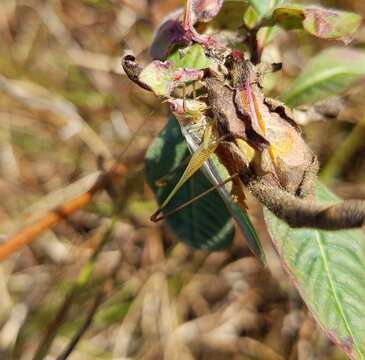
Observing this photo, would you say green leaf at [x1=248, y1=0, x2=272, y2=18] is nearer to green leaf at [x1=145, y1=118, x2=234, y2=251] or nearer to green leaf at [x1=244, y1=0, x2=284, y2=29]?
green leaf at [x1=244, y1=0, x2=284, y2=29]

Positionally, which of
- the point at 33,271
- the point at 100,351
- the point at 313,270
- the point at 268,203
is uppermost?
the point at 268,203

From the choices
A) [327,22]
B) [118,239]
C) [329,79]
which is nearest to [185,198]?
[329,79]

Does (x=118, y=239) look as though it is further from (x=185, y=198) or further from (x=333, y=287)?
(x=333, y=287)

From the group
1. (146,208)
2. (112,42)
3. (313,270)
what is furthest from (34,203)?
(313,270)

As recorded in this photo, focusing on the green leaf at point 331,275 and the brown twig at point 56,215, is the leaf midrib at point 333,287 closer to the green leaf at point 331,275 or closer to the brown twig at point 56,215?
the green leaf at point 331,275

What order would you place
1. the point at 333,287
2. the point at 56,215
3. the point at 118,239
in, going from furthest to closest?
the point at 118,239 → the point at 56,215 → the point at 333,287

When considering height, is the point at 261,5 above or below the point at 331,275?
above

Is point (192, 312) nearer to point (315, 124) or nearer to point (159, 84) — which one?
point (315, 124)
